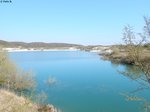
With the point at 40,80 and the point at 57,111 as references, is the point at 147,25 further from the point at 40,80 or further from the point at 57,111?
→ the point at 40,80

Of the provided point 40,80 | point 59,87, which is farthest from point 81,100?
point 40,80

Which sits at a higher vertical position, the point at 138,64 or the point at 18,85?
the point at 138,64

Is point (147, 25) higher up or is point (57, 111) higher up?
point (147, 25)

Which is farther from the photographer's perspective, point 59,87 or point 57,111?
point 59,87

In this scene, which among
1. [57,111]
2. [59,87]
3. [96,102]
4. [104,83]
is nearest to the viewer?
[57,111]

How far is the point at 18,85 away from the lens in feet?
83.3

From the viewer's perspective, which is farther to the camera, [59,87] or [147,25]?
[59,87]

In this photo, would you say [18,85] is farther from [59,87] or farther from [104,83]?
[104,83]

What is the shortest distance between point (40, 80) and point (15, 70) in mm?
4919

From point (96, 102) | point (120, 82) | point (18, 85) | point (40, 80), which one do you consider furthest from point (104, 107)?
point (40, 80)

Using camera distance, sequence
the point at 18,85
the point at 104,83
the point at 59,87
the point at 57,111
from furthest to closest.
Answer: the point at 104,83
the point at 59,87
the point at 18,85
the point at 57,111

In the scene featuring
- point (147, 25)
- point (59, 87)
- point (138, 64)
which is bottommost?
point (59, 87)

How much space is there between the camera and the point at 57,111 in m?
17.5

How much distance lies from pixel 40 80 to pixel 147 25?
26.7m
